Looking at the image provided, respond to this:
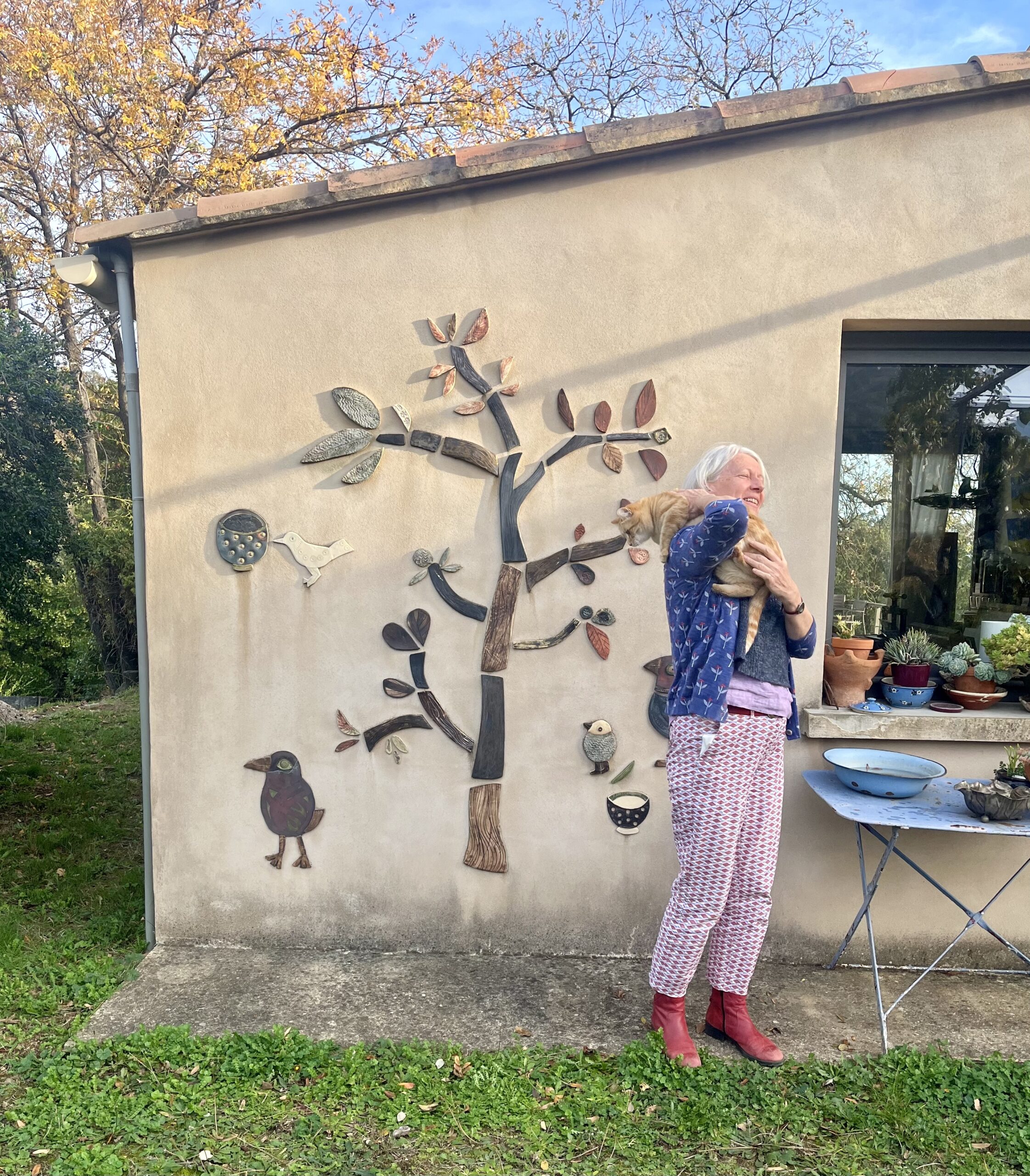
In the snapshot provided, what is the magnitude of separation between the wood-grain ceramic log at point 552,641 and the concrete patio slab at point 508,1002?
4.10 feet

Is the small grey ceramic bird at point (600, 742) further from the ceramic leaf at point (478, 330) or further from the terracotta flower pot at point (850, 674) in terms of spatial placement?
the ceramic leaf at point (478, 330)

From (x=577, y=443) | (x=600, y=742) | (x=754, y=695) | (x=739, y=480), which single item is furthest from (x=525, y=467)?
(x=754, y=695)

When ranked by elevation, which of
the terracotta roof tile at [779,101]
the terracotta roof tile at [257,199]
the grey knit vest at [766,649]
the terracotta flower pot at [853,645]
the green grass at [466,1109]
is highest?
the terracotta roof tile at [779,101]

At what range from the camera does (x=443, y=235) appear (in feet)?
10.4

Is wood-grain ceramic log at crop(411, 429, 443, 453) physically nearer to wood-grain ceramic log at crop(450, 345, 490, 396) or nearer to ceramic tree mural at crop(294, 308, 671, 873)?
ceramic tree mural at crop(294, 308, 671, 873)

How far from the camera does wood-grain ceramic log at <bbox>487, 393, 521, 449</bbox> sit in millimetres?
3186

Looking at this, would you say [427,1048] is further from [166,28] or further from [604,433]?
[166,28]

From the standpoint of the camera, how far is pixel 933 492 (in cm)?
340

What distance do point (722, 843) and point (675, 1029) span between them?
0.66 m

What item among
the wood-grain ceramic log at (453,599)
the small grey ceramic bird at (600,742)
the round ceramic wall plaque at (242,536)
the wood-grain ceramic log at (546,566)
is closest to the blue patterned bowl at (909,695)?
the small grey ceramic bird at (600,742)

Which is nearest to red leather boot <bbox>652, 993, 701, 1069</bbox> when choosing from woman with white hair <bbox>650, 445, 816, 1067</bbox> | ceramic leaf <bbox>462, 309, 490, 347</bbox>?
woman with white hair <bbox>650, 445, 816, 1067</bbox>

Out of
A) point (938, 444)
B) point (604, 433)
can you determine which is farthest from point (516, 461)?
point (938, 444)

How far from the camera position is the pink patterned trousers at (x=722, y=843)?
97.0 inches

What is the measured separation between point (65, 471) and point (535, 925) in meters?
4.42
